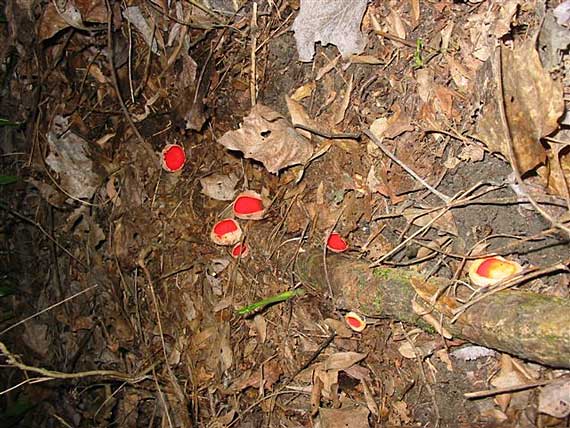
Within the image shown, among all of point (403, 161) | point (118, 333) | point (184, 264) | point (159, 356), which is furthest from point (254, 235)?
point (118, 333)

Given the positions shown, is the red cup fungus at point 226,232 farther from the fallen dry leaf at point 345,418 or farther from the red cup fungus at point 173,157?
the fallen dry leaf at point 345,418

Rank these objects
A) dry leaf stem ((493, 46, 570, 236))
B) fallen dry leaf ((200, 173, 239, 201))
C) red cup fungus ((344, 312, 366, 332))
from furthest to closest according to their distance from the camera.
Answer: fallen dry leaf ((200, 173, 239, 201))
red cup fungus ((344, 312, 366, 332))
dry leaf stem ((493, 46, 570, 236))

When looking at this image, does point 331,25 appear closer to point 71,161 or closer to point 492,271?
point 492,271

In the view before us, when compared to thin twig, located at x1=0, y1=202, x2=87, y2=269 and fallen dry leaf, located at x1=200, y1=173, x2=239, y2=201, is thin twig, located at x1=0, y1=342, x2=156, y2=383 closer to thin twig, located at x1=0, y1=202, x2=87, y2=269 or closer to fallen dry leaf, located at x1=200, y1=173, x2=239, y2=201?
thin twig, located at x1=0, y1=202, x2=87, y2=269

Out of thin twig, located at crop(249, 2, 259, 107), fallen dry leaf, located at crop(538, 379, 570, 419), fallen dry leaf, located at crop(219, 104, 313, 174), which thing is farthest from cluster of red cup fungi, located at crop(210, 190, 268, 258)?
fallen dry leaf, located at crop(538, 379, 570, 419)

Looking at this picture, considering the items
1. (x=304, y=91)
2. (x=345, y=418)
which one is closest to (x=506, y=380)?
(x=345, y=418)

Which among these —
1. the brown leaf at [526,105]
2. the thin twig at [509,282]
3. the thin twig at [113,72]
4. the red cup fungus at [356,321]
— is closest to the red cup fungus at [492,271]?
the thin twig at [509,282]
